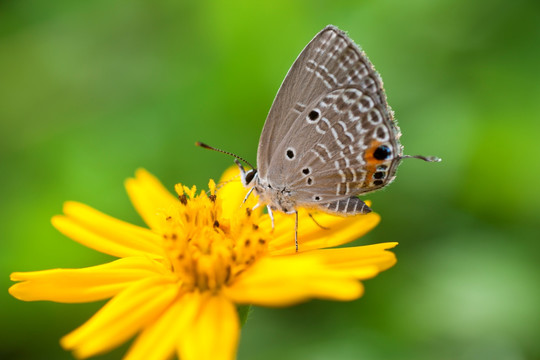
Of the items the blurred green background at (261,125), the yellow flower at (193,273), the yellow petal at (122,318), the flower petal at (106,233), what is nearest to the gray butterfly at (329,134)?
the yellow flower at (193,273)

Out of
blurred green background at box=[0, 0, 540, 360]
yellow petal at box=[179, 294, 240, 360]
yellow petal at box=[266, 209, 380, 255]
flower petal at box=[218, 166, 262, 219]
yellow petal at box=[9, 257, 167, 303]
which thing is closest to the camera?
yellow petal at box=[179, 294, 240, 360]

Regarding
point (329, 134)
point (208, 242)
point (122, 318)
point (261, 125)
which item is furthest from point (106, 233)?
point (261, 125)

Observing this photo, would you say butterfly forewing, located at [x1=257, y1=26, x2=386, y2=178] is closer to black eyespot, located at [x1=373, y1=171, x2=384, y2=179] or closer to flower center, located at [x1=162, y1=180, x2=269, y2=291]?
black eyespot, located at [x1=373, y1=171, x2=384, y2=179]

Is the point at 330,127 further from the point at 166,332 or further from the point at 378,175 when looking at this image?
the point at 166,332

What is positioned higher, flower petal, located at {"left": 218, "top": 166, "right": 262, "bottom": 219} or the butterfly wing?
the butterfly wing

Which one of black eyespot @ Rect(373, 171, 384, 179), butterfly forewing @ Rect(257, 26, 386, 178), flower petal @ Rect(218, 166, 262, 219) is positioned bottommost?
flower petal @ Rect(218, 166, 262, 219)

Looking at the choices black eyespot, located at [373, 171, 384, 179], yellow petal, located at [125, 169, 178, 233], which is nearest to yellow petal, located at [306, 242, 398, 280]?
black eyespot, located at [373, 171, 384, 179]

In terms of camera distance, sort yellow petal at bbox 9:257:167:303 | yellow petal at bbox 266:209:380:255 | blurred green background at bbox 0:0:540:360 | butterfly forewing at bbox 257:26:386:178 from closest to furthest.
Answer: yellow petal at bbox 9:257:167:303 < butterfly forewing at bbox 257:26:386:178 < yellow petal at bbox 266:209:380:255 < blurred green background at bbox 0:0:540:360

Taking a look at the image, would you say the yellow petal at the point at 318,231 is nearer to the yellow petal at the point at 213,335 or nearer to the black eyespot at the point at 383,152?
the black eyespot at the point at 383,152
